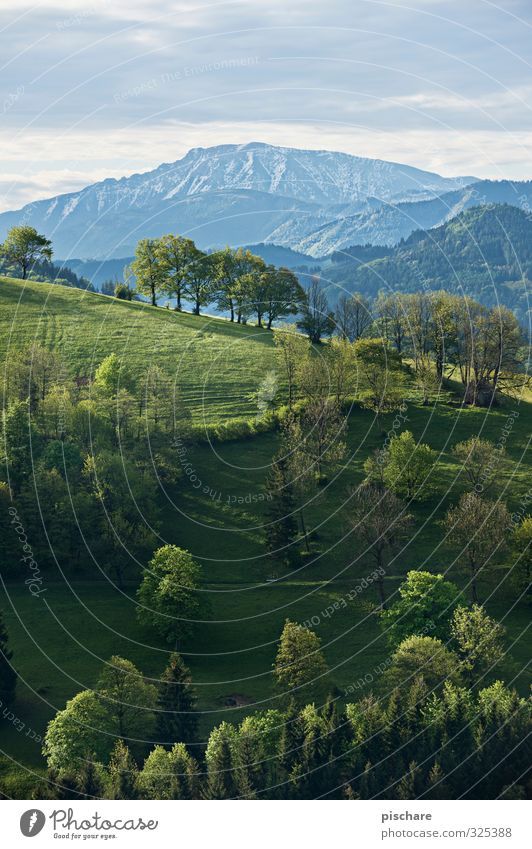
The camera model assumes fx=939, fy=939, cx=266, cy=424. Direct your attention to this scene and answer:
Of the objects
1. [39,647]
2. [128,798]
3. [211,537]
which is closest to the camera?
[128,798]

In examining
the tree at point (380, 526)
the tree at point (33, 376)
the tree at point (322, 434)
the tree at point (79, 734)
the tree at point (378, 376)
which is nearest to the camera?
the tree at point (79, 734)

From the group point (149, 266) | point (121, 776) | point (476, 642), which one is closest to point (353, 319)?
point (149, 266)

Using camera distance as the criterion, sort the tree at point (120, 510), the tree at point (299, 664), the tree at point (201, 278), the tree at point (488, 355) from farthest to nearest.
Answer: the tree at point (201, 278) < the tree at point (488, 355) < the tree at point (120, 510) < the tree at point (299, 664)

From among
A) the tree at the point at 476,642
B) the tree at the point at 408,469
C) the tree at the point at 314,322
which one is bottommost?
the tree at the point at 476,642

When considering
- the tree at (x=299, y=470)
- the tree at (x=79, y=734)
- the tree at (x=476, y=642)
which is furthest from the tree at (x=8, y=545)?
the tree at (x=476, y=642)

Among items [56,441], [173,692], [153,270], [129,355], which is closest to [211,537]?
[56,441]

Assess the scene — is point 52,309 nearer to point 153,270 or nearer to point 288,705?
point 153,270

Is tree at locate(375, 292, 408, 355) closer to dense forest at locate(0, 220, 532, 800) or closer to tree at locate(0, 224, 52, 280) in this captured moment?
dense forest at locate(0, 220, 532, 800)
